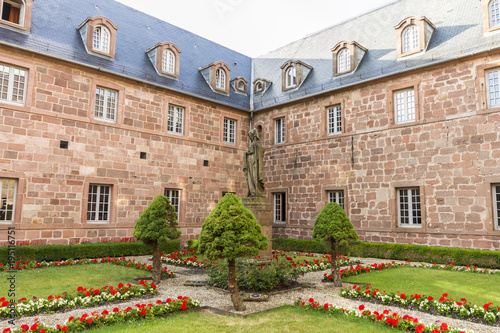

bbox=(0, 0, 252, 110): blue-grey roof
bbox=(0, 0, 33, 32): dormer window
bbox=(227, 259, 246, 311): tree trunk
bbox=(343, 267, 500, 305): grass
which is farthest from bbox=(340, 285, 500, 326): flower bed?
bbox=(0, 0, 33, 32): dormer window

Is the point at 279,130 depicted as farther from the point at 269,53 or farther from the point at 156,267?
the point at 156,267

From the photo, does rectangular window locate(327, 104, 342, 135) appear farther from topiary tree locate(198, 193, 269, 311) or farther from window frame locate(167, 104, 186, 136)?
topiary tree locate(198, 193, 269, 311)

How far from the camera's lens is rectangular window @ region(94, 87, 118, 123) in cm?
1502

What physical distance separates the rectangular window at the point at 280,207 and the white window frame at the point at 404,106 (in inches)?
272

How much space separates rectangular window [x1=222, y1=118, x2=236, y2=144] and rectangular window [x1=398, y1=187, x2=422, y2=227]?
901cm

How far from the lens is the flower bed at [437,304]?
623 centimetres

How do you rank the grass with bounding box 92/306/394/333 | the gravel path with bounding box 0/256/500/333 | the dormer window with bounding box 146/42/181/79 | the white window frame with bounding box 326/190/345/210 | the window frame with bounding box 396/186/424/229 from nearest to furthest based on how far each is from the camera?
the grass with bounding box 92/306/394/333, the gravel path with bounding box 0/256/500/333, the window frame with bounding box 396/186/424/229, the white window frame with bounding box 326/190/345/210, the dormer window with bounding box 146/42/181/79

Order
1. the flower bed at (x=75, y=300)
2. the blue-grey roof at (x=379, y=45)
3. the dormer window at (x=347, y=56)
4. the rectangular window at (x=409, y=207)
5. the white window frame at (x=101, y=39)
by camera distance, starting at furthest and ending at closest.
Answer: the dormer window at (x=347, y=56) → the white window frame at (x=101, y=39) → the rectangular window at (x=409, y=207) → the blue-grey roof at (x=379, y=45) → the flower bed at (x=75, y=300)

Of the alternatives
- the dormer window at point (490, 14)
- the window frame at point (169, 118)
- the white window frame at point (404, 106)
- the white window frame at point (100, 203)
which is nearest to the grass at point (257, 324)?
the white window frame at point (100, 203)

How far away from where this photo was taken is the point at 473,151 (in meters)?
12.9

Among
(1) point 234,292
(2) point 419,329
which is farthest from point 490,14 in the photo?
(1) point 234,292

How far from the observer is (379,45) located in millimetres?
17109

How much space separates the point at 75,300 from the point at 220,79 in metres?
15.0

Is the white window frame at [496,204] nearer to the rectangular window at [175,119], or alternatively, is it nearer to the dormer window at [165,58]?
the rectangular window at [175,119]
